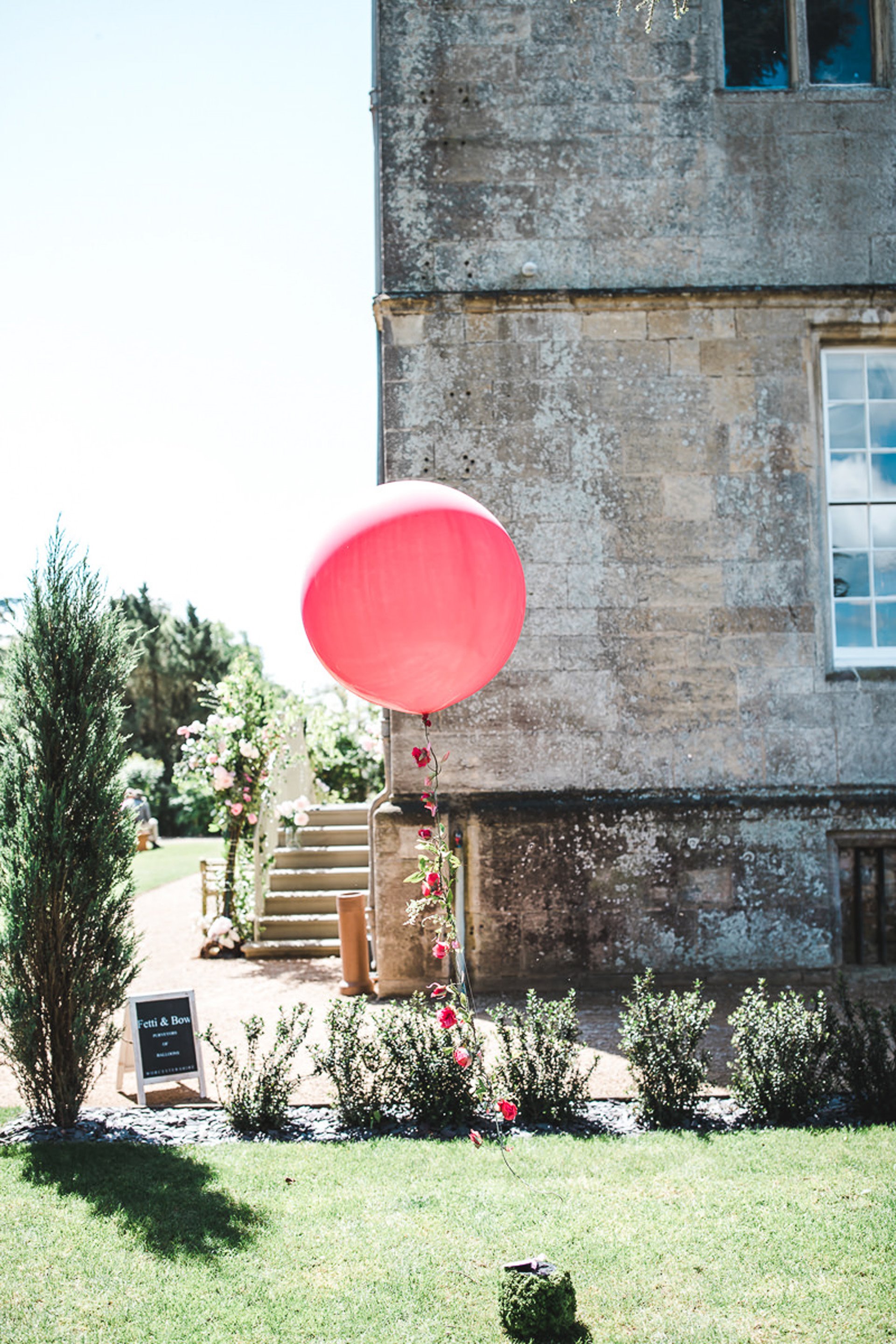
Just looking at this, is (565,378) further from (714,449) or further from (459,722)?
(459,722)

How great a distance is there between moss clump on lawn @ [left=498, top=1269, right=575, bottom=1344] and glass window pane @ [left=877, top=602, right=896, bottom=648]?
6.06 meters

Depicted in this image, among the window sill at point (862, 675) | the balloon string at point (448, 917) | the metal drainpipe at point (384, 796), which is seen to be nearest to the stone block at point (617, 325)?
the window sill at point (862, 675)

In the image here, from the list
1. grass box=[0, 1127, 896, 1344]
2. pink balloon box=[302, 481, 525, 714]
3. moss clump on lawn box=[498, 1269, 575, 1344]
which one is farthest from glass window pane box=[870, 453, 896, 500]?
moss clump on lawn box=[498, 1269, 575, 1344]

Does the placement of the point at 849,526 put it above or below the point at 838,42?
below

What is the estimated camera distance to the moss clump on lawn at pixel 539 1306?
3211 millimetres

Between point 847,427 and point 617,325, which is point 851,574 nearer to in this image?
point 847,427

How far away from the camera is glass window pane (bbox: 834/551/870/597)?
26.3 feet

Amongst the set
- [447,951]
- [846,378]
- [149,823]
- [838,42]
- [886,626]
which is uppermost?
[838,42]

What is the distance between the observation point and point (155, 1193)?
4.36 metres

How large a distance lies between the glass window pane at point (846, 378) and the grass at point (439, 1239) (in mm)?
5634

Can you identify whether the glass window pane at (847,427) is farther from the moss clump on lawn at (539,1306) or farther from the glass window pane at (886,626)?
the moss clump on lawn at (539,1306)

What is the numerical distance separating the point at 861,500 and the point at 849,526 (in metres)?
0.23

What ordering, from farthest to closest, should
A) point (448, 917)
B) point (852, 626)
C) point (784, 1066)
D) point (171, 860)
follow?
1. point (171, 860)
2. point (852, 626)
3. point (784, 1066)
4. point (448, 917)

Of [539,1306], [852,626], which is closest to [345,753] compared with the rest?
[852,626]
